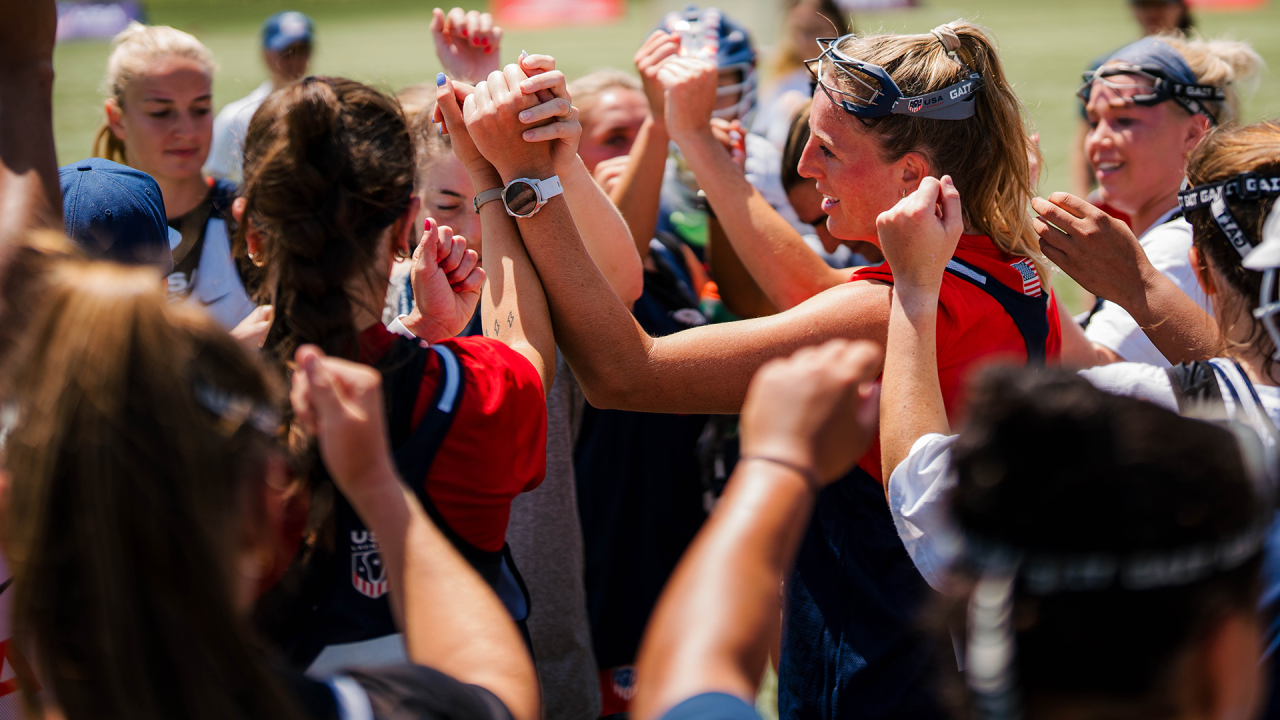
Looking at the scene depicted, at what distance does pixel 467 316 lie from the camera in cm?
225

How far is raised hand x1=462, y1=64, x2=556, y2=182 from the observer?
200 centimetres

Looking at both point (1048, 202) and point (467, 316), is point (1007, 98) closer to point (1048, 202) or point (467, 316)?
point (1048, 202)

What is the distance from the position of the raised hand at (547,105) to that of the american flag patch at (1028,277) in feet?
3.31

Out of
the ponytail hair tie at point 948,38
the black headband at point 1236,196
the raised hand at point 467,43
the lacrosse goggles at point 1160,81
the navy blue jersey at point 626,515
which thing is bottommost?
the navy blue jersey at point 626,515

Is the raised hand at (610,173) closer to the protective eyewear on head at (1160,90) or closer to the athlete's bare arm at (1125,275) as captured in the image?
the protective eyewear on head at (1160,90)

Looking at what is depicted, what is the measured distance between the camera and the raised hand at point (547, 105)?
1998 millimetres

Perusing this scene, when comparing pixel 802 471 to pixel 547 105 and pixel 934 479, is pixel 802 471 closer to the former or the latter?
pixel 934 479

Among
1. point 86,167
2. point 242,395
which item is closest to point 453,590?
point 242,395

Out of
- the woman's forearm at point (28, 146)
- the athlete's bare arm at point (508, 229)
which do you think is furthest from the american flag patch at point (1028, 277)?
the woman's forearm at point (28, 146)

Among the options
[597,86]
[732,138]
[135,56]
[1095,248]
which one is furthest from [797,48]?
[1095,248]

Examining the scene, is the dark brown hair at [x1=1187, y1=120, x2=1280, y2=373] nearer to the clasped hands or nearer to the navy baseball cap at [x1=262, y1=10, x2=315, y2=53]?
the clasped hands

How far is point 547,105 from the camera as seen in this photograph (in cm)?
201

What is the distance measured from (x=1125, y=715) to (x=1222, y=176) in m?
1.21

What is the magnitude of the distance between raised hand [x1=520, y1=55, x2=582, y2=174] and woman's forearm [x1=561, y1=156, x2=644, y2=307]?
0.75 ft
